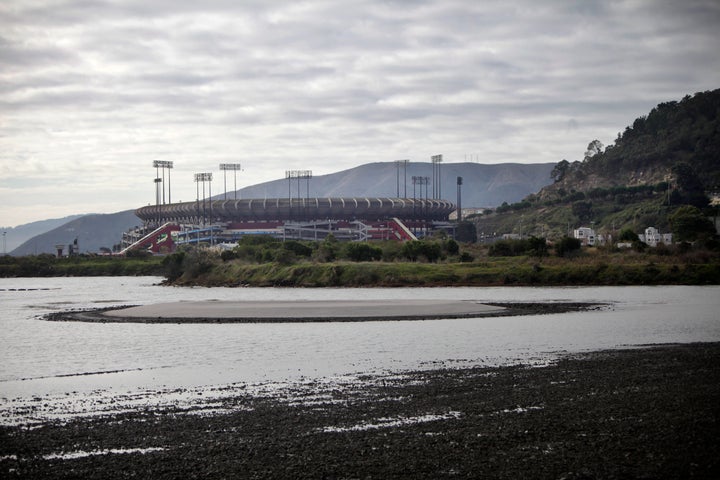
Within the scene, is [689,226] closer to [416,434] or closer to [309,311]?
[309,311]

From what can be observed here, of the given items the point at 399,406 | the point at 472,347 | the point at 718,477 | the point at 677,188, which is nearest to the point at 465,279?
the point at 472,347

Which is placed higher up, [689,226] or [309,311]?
[689,226]

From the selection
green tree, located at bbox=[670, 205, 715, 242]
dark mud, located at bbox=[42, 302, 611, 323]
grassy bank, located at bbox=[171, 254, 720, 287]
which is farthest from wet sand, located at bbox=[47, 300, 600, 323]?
green tree, located at bbox=[670, 205, 715, 242]

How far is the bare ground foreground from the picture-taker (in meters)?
16.5

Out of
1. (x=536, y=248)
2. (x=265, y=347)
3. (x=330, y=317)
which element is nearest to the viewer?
(x=265, y=347)

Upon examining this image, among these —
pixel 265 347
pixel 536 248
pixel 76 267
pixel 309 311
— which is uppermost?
pixel 536 248

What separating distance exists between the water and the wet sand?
2.17 metres

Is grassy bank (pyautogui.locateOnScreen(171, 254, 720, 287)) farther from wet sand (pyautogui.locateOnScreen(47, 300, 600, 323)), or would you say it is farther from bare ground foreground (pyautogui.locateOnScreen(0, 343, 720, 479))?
bare ground foreground (pyautogui.locateOnScreen(0, 343, 720, 479))

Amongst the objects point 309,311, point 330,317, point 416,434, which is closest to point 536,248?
point 309,311

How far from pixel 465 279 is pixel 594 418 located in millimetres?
71260

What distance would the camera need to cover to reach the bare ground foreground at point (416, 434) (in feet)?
54.0

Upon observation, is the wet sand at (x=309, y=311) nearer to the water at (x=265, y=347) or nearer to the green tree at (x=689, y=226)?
the water at (x=265, y=347)

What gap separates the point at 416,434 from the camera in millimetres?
19406

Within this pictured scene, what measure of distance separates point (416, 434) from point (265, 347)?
20.9 m
